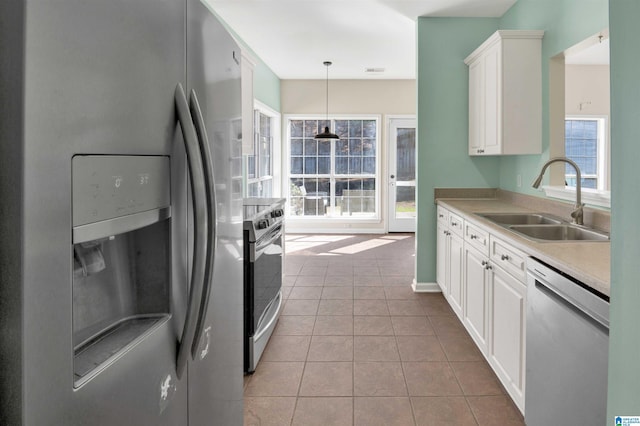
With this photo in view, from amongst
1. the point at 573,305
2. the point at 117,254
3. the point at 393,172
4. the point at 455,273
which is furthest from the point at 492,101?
the point at 393,172

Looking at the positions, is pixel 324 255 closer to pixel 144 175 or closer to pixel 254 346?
pixel 254 346

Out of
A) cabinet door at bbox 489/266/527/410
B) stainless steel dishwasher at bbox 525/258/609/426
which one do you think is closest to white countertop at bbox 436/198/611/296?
stainless steel dishwasher at bbox 525/258/609/426

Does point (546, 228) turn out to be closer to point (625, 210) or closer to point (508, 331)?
point (508, 331)

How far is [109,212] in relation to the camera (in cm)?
70

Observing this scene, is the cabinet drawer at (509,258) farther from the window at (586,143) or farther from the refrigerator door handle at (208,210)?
the window at (586,143)

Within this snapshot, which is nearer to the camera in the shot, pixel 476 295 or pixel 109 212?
pixel 109 212

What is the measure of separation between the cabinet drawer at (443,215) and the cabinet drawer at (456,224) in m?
0.16

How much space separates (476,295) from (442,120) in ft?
6.59

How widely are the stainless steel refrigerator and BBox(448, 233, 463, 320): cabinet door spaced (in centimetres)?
244

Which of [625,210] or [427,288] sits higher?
[625,210]

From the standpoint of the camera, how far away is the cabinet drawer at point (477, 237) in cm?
261

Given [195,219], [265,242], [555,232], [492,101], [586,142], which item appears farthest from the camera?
[586,142]

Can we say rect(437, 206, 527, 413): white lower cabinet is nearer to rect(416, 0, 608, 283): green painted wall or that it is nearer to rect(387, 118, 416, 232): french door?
rect(416, 0, 608, 283): green painted wall

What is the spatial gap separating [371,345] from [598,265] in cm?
179
